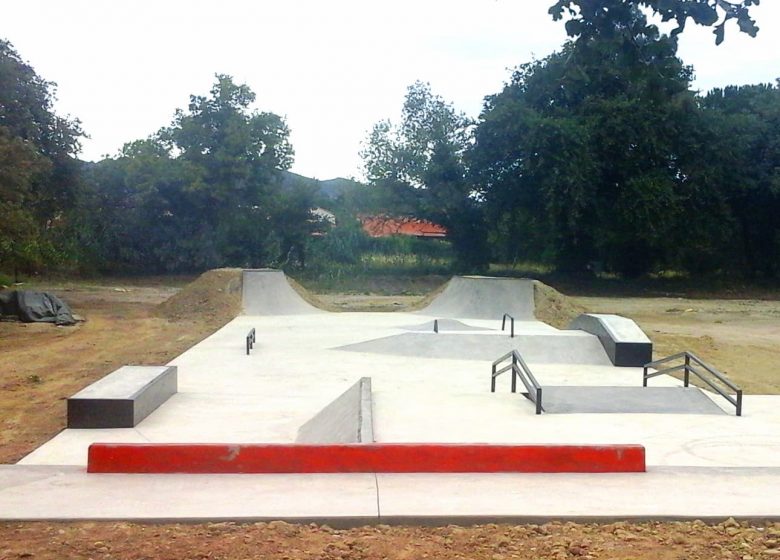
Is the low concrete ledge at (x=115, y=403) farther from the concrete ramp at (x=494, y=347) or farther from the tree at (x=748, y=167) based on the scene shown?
the tree at (x=748, y=167)

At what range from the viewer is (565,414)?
7391 millimetres

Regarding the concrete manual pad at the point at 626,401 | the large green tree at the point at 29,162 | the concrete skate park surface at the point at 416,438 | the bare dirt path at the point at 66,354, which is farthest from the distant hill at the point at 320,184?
the concrete manual pad at the point at 626,401

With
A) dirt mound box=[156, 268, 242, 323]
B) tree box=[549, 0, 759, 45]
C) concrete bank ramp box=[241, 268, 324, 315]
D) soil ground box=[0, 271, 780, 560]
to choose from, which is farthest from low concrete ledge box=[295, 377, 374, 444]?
concrete bank ramp box=[241, 268, 324, 315]

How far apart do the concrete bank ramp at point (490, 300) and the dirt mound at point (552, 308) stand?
0.57 feet

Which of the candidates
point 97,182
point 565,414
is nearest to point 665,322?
point 565,414

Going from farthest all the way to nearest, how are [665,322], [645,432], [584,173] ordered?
[584,173] → [665,322] → [645,432]

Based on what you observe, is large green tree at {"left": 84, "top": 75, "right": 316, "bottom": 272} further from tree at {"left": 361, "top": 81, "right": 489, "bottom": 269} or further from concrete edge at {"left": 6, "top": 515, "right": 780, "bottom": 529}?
concrete edge at {"left": 6, "top": 515, "right": 780, "bottom": 529}

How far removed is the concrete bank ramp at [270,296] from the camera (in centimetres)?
1961

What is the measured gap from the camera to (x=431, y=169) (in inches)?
1314

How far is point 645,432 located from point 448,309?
43.2ft

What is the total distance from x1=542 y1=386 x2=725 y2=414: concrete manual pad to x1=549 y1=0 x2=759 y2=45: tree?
470 cm

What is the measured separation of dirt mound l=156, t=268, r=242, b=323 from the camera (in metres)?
18.7

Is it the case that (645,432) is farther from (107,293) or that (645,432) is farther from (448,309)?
(107,293)

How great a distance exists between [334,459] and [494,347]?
7431 mm
